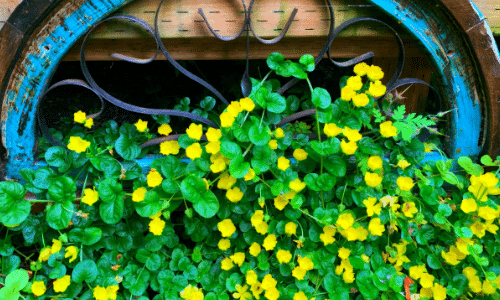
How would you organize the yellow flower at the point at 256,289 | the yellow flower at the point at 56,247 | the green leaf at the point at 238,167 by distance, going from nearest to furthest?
the green leaf at the point at 238,167 < the yellow flower at the point at 56,247 < the yellow flower at the point at 256,289

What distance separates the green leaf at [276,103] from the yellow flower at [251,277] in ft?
2.23

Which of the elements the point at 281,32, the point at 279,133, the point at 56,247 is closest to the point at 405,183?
the point at 279,133

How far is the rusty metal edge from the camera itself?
47.6 inches

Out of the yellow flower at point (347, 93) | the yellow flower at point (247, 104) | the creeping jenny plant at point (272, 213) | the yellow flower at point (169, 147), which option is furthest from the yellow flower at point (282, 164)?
the yellow flower at point (169, 147)

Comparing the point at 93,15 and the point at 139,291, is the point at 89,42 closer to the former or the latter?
the point at 93,15

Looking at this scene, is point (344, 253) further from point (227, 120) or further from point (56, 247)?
point (56, 247)

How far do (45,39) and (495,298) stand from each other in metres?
2.08

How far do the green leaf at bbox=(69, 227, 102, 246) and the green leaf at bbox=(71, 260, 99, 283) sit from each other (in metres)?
0.08

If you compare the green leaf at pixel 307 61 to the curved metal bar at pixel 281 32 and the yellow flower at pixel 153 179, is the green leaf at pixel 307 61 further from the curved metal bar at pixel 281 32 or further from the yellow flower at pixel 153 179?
the yellow flower at pixel 153 179

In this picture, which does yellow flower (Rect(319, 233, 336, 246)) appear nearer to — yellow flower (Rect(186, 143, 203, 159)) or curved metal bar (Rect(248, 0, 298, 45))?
yellow flower (Rect(186, 143, 203, 159))

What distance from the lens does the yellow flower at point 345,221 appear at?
4.07ft

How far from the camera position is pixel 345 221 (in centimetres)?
125

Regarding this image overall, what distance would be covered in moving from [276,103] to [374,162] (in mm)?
448

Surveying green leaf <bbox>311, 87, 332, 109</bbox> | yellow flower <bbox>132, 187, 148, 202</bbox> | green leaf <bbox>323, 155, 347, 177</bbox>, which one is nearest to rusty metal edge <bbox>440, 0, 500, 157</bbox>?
green leaf <bbox>311, 87, 332, 109</bbox>
